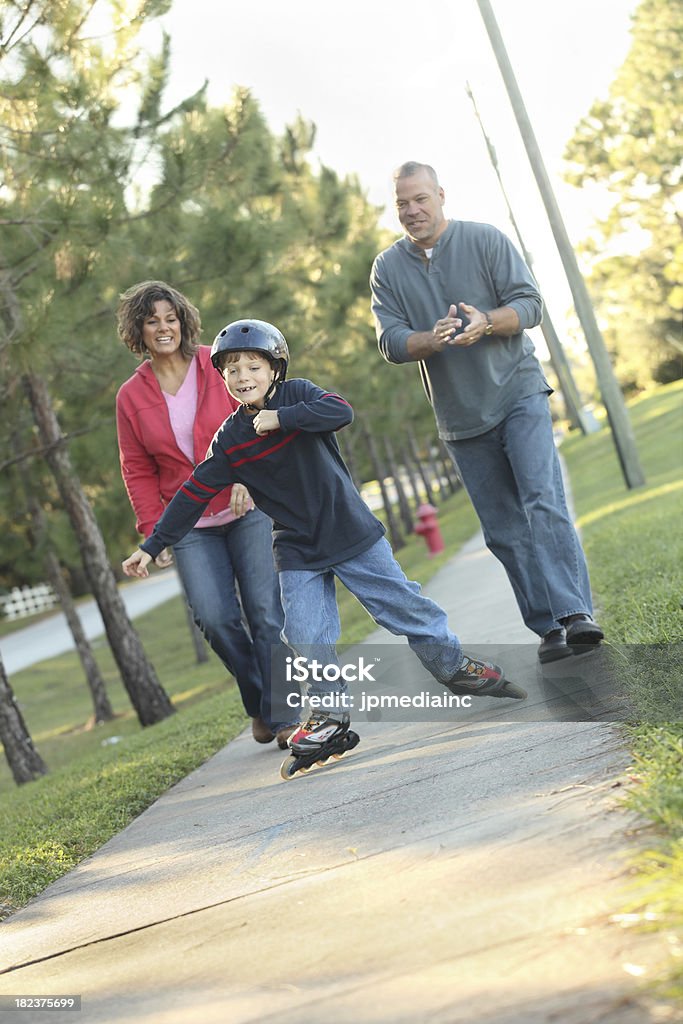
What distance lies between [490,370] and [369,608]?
124 centimetres

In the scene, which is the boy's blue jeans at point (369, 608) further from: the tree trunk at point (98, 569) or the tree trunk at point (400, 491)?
the tree trunk at point (400, 491)

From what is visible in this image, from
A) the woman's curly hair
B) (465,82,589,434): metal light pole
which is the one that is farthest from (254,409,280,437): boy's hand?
(465,82,589,434): metal light pole

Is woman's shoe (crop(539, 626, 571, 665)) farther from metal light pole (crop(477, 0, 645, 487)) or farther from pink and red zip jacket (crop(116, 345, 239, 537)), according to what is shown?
metal light pole (crop(477, 0, 645, 487))

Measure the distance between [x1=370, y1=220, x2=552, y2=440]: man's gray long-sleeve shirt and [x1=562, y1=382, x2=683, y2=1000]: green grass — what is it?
3.65ft

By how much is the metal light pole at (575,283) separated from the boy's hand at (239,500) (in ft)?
36.2

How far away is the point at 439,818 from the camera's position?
11.8 feet

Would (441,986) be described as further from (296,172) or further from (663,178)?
(663,178)

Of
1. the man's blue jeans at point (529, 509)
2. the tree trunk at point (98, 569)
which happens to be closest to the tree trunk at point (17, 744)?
the tree trunk at point (98, 569)

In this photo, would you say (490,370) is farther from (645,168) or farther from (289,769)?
(645,168)

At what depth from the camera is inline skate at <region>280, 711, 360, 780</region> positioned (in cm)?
481

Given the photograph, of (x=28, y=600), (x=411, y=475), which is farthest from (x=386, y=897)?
(x=28, y=600)

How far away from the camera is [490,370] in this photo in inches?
217

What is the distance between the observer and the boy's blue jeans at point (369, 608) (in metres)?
4.86
